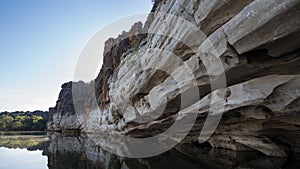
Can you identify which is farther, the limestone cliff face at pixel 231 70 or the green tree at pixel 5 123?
the green tree at pixel 5 123

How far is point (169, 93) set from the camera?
7.93 metres

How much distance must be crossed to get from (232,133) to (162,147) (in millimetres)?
6303

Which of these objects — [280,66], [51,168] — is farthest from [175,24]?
[51,168]

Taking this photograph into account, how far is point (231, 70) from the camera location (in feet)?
19.1

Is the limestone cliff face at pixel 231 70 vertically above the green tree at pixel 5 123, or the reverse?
the green tree at pixel 5 123

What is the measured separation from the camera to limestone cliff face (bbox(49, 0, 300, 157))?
4609 millimetres

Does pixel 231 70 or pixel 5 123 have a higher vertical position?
pixel 5 123

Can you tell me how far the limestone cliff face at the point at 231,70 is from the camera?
461 cm

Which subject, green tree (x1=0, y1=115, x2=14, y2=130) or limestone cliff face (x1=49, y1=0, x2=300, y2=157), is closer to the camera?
limestone cliff face (x1=49, y1=0, x2=300, y2=157)

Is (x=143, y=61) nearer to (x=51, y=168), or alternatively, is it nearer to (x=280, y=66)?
(x=280, y=66)

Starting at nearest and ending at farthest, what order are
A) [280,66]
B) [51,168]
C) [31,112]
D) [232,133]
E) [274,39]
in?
1. [274,39]
2. [280,66]
3. [232,133]
4. [51,168]
5. [31,112]

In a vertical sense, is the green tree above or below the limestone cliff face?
above

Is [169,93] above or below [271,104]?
above

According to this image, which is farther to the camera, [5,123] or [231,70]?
[5,123]
